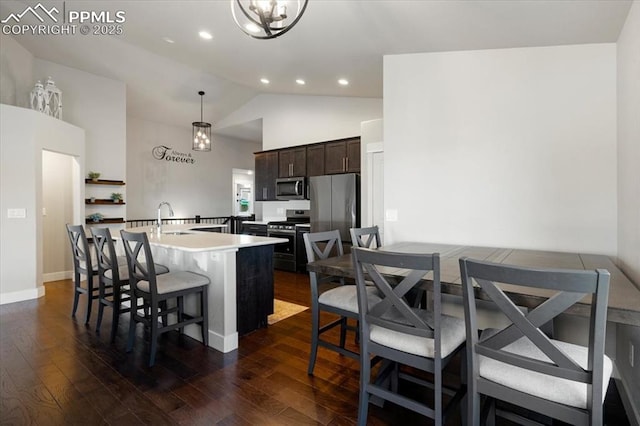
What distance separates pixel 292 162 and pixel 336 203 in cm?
160

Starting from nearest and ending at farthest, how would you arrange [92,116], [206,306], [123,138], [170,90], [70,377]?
[70,377] < [206,306] < [92,116] < [123,138] < [170,90]

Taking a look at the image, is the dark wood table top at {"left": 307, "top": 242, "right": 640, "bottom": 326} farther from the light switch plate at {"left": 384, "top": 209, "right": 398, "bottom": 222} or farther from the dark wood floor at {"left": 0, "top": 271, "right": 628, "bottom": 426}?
the dark wood floor at {"left": 0, "top": 271, "right": 628, "bottom": 426}

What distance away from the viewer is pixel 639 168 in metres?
1.79

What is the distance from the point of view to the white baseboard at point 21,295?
12.9ft

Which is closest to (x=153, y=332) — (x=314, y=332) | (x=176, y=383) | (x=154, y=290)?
(x=154, y=290)

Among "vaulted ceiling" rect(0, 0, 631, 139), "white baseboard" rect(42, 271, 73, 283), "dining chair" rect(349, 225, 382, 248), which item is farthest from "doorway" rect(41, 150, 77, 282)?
"dining chair" rect(349, 225, 382, 248)

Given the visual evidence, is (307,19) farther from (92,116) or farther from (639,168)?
(92,116)

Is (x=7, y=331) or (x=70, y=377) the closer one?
(x=70, y=377)

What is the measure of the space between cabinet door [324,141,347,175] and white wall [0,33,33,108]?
15.2 feet

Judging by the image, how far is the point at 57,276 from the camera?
518 centimetres

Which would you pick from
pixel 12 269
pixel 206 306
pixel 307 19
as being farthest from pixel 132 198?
pixel 307 19

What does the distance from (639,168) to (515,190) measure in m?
0.95

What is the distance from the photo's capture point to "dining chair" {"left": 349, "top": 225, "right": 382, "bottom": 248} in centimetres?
268

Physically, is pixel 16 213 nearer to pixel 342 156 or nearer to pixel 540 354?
pixel 342 156
